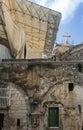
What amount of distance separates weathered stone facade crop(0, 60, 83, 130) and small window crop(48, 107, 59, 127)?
0.62 ft

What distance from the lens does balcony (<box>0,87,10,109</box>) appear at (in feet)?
60.4

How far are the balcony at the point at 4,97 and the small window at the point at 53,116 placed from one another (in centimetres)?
263

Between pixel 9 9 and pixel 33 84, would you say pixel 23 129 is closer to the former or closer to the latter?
pixel 33 84

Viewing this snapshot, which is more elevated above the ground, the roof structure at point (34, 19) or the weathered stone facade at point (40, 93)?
the roof structure at point (34, 19)

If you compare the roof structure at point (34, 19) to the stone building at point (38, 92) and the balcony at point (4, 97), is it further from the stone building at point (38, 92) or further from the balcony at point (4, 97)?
the balcony at point (4, 97)

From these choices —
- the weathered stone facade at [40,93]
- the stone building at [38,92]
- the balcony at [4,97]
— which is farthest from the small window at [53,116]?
the balcony at [4,97]

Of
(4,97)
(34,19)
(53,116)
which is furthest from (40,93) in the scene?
(34,19)

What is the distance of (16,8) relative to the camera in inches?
863

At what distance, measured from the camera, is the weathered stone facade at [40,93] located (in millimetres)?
18234

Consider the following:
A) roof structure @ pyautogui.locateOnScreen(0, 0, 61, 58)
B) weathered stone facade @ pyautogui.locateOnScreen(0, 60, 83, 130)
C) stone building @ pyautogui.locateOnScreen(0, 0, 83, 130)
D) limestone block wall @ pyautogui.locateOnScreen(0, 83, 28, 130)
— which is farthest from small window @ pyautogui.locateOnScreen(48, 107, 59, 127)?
roof structure @ pyautogui.locateOnScreen(0, 0, 61, 58)

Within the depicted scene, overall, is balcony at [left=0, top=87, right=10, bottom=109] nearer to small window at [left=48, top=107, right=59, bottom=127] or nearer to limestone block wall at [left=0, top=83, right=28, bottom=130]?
limestone block wall at [left=0, top=83, right=28, bottom=130]

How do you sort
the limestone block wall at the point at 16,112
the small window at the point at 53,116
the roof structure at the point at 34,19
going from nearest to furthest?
the limestone block wall at the point at 16,112
the small window at the point at 53,116
the roof structure at the point at 34,19

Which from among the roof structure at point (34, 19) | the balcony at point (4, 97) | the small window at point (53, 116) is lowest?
the small window at point (53, 116)

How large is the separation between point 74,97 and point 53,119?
1.89 metres
